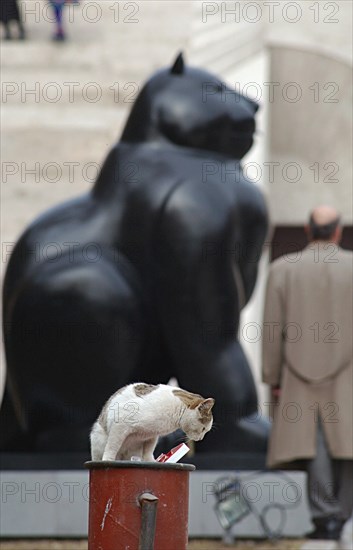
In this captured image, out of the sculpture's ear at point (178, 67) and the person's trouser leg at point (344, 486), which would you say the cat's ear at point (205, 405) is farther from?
the sculpture's ear at point (178, 67)

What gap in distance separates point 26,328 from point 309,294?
1634 millimetres

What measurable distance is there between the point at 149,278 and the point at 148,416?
137 inches

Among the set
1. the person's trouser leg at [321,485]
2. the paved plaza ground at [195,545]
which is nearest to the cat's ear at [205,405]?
the person's trouser leg at [321,485]

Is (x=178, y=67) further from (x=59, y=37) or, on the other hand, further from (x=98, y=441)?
(x=59, y=37)

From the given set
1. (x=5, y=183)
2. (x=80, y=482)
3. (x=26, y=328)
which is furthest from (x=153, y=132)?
(x=5, y=183)

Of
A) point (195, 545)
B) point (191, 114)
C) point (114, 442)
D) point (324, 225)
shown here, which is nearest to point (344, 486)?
point (195, 545)

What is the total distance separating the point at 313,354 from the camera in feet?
22.5

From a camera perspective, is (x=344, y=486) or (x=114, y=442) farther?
(x=344, y=486)

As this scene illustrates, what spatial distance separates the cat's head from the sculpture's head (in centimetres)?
373

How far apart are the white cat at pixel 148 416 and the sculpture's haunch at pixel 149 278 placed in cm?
324

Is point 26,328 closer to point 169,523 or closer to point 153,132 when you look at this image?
point 153,132

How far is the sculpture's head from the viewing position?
25.3ft

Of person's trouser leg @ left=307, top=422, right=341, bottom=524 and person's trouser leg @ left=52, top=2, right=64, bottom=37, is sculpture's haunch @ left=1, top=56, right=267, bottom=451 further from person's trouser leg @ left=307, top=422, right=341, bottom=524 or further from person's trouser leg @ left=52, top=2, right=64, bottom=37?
person's trouser leg @ left=52, top=2, right=64, bottom=37

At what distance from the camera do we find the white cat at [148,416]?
4098 millimetres
